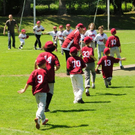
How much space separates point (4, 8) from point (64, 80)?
48.7 meters

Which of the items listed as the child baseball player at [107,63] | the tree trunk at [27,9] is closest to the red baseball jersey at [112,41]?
the child baseball player at [107,63]

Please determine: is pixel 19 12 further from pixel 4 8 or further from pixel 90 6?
pixel 90 6

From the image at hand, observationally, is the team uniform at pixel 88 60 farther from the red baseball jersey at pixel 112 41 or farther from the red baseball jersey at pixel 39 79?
the red baseball jersey at pixel 112 41

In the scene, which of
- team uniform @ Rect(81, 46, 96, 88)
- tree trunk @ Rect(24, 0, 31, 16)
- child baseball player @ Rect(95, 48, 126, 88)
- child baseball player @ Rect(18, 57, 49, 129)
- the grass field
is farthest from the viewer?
tree trunk @ Rect(24, 0, 31, 16)

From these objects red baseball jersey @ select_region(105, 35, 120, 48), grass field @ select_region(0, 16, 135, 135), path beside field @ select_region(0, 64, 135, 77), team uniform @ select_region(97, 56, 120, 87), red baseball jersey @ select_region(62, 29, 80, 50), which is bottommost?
path beside field @ select_region(0, 64, 135, 77)

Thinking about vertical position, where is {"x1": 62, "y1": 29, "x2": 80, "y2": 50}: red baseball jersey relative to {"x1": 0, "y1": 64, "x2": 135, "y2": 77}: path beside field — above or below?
above

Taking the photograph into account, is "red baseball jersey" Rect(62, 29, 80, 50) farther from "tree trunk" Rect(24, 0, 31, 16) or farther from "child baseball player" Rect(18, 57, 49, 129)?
"tree trunk" Rect(24, 0, 31, 16)

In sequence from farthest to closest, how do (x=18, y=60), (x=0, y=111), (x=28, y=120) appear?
(x=18, y=60)
(x=0, y=111)
(x=28, y=120)

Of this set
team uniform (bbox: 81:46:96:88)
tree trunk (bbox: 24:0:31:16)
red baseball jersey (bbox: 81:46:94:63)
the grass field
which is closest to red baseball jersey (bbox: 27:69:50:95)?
the grass field

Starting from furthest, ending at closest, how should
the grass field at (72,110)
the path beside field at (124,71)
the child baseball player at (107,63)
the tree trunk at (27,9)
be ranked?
1. the tree trunk at (27,9)
2. the path beside field at (124,71)
3. the child baseball player at (107,63)
4. the grass field at (72,110)

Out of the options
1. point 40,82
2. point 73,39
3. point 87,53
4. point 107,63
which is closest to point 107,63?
point 107,63

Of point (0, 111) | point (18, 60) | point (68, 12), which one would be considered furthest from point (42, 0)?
point (0, 111)

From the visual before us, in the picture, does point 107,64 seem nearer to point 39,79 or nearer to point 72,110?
point 72,110

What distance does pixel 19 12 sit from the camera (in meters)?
62.3
